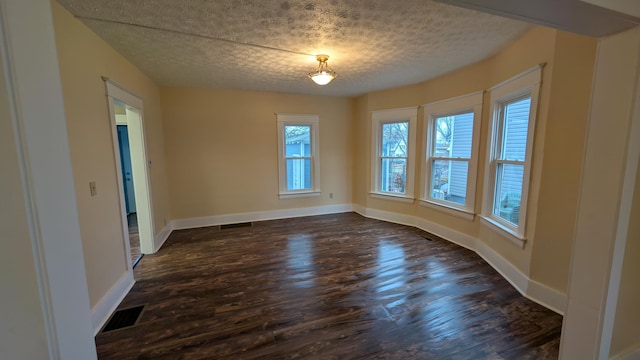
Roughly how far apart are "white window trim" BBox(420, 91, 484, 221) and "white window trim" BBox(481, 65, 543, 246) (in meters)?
0.23

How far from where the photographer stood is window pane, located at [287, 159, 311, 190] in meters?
5.35

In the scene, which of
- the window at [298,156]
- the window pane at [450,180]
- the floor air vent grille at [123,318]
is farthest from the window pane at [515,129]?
the floor air vent grille at [123,318]

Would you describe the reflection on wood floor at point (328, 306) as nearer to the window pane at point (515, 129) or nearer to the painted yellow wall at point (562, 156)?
the painted yellow wall at point (562, 156)

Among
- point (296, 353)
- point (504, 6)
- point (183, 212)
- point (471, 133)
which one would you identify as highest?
point (504, 6)

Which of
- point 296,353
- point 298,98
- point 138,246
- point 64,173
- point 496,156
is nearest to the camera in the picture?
point 64,173

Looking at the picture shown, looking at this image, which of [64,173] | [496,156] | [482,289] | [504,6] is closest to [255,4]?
[504,6]

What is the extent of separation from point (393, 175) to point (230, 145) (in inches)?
126

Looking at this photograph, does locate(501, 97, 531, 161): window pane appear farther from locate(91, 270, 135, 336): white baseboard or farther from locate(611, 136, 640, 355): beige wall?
locate(91, 270, 135, 336): white baseboard

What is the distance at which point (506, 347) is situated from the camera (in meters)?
1.89

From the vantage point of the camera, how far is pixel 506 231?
9.27 ft

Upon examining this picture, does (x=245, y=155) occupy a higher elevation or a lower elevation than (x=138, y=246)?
higher

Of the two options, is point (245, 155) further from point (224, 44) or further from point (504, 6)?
point (504, 6)

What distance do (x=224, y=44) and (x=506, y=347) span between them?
364 centimetres

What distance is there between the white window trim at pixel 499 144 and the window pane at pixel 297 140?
325 centimetres
